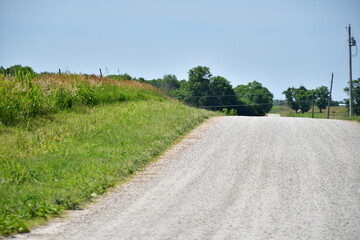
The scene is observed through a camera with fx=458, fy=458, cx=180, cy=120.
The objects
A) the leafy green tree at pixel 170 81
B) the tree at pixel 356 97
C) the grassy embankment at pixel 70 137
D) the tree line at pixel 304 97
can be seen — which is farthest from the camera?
the leafy green tree at pixel 170 81

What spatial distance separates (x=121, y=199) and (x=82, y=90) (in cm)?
1292

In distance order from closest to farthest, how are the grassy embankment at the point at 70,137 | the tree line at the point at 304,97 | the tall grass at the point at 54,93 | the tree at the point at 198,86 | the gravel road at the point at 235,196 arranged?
1. the gravel road at the point at 235,196
2. the grassy embankment at the point at 70,137
3. the tall grass at the point at 54,93
4. the tree at the point at 198,86
5. the tree line at the point at 304,97

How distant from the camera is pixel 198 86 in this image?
95.7 metres

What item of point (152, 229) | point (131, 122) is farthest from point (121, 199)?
point (131, 122)

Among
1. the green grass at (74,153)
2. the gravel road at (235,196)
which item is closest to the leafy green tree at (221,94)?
the green grass at (74,153)

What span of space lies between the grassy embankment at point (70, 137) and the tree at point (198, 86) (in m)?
69.6

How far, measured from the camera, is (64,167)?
1079 cm

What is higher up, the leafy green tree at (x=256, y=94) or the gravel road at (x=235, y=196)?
the leafy green tree at (x=256, y=94)

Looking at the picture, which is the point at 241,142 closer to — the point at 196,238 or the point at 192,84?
the point at 196,238

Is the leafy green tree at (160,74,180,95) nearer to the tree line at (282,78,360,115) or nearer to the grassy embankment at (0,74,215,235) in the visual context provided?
the tree line at (282,78,360,115)

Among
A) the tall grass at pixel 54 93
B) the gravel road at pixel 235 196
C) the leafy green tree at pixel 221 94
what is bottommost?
the gravel road at pixel 235 196

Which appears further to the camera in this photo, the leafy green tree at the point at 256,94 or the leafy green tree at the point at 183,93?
the leafy green tree at the point at 256,94

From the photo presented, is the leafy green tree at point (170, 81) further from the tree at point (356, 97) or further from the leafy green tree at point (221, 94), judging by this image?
the tree at point (356, 97)

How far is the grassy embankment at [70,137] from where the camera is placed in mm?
8445
